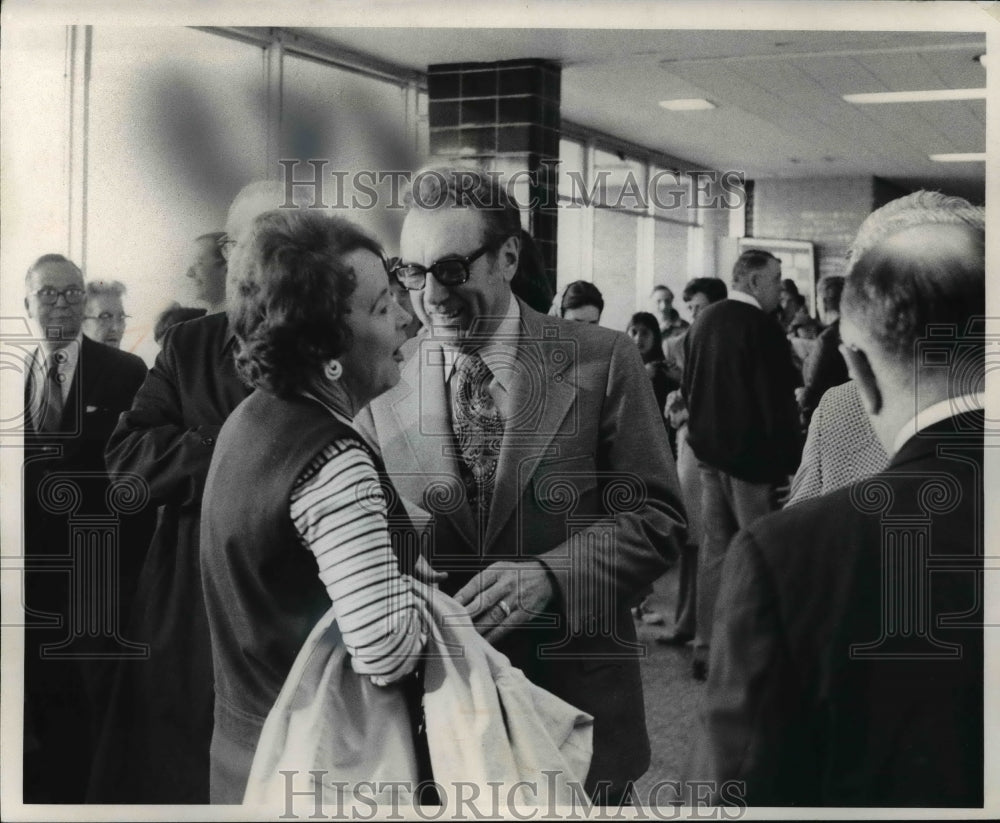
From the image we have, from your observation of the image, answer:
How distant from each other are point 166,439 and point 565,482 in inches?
41.9

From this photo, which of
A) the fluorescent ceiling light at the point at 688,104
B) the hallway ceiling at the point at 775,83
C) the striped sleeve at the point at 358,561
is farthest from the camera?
the fluorescent ceiling light at the point at 688,104

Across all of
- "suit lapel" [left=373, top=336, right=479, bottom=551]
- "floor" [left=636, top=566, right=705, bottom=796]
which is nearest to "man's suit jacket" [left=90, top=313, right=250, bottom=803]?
"suit lapel" [left=373, top=336, right=479, bottom=551]

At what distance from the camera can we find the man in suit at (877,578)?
3.07 m

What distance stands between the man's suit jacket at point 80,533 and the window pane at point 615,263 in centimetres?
125

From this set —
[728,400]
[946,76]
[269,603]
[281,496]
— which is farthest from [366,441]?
[946,76]

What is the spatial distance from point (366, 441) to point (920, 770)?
5.54 ft

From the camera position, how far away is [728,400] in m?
3.17

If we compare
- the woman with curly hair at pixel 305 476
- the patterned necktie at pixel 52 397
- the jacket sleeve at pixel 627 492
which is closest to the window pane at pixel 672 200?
the jacket sleeve at pixel 627 492

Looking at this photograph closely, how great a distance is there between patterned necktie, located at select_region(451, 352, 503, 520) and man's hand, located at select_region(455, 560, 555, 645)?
0.16 m

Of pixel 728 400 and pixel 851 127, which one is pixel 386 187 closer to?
pixel 728 400

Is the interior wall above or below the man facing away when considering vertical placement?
above

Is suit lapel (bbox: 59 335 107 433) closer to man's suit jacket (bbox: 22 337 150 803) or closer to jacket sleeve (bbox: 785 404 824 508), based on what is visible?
man's suit jacket (bbox: 22 337 150 803)

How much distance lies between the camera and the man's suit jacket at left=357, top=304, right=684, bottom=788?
310 centimetres

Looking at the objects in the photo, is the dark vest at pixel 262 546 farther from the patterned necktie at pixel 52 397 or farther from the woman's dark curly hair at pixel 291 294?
the patterned necktie at pixel 52 397
